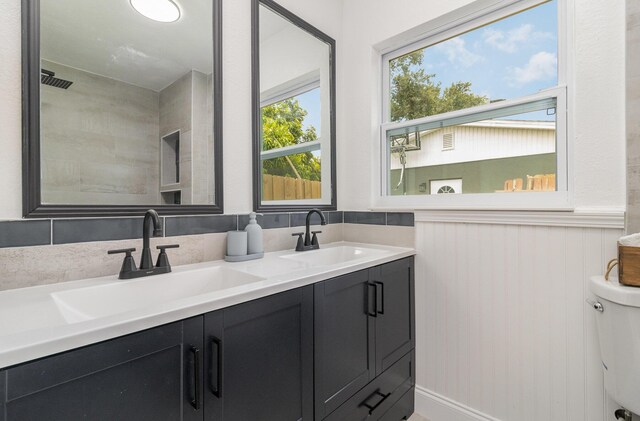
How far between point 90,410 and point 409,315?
1525 millimetres

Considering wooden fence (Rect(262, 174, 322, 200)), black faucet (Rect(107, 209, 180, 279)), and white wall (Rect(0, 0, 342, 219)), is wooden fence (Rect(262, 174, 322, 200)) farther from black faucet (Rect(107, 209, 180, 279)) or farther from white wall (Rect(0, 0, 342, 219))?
black faucet (Rect(107, 209, 180, 279))

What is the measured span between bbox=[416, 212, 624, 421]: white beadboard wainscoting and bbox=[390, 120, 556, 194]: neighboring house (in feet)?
0.75

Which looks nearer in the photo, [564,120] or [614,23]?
[614,23]

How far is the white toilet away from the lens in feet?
3.43

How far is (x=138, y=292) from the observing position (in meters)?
1.11

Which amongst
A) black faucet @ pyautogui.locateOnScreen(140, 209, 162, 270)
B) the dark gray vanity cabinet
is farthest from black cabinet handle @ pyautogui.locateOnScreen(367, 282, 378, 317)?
black faucet @ pyautogui.locateOnScreen(140, 209, 162, 270)

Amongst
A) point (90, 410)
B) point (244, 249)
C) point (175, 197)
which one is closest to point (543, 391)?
point (244, 249)

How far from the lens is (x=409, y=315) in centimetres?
178

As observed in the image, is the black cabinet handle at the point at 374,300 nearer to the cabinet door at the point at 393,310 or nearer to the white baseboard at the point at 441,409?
the cabinet door at the point at 393,310

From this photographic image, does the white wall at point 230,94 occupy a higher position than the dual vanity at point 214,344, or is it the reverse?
the white wall at point 230,94

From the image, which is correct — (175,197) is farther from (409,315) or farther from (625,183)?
(625,183)

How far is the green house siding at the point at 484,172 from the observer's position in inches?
59.9

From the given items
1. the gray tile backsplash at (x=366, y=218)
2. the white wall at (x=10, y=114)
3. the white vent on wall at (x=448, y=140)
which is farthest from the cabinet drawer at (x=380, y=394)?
the white wall at (x=10, y=114)

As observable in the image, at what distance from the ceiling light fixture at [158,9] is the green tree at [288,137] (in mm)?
575
